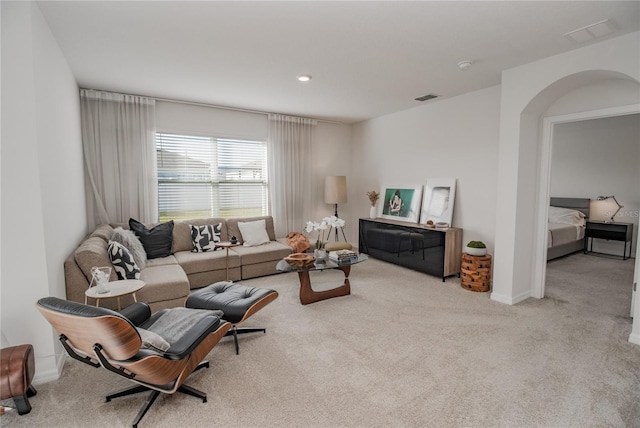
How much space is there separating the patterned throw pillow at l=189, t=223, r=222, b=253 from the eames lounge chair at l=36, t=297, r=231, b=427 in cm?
227

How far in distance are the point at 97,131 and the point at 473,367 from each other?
480cm

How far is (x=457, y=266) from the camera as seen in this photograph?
14.5ft

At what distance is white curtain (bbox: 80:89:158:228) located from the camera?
4059 millimetres

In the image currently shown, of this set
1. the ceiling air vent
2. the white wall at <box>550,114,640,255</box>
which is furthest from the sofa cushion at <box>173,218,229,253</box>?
the white wall at <box>550,114,640,255</box>

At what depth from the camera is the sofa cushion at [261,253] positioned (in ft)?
14.2

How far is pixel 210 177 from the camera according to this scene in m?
5.04

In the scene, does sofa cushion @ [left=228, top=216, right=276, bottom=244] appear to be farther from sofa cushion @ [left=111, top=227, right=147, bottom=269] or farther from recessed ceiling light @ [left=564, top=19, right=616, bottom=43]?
recessed ceiling light @ [left=564, top=19, right=616, bottom=43]

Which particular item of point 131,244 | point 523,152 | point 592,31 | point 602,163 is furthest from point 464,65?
point 602,163

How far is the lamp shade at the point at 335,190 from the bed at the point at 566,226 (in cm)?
334

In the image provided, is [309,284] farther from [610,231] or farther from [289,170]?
[610,231]

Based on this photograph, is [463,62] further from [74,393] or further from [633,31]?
[74,393]

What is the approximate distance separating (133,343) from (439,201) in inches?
164

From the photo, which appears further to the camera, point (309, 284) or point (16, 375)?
point (309, 284)

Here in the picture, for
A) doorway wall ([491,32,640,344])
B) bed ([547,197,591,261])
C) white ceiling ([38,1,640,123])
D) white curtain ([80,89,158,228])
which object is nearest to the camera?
white ceiling ([38,1,640,123])
